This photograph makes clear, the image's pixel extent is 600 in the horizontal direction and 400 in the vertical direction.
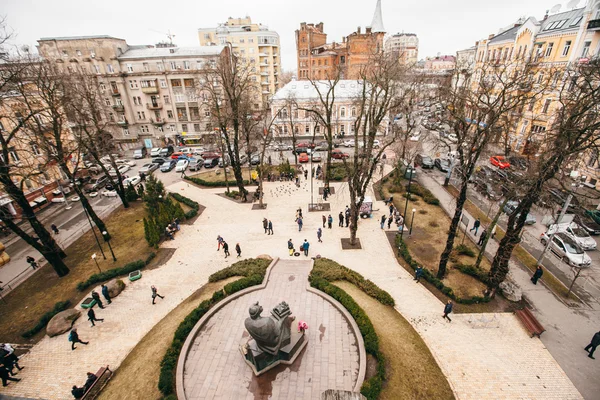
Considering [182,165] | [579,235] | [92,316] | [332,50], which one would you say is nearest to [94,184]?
[182,165]

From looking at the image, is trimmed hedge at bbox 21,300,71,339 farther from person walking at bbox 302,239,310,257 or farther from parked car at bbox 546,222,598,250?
parked car at bbox 546,222,598,250

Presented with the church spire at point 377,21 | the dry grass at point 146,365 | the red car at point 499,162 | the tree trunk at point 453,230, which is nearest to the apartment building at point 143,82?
the dry grass at point 146,365

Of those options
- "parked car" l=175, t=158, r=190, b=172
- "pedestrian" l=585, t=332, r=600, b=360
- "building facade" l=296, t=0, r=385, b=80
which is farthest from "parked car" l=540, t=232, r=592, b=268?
"building facade" l=296, t=0, r=385, b=80

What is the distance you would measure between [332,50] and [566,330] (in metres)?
73.6

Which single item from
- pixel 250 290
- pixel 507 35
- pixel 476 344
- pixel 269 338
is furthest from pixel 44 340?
pixel 507 35

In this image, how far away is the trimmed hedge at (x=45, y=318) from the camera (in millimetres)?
15320

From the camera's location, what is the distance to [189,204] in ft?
96.6

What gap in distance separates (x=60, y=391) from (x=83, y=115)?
2063cm

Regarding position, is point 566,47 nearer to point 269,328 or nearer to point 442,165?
point 442,165

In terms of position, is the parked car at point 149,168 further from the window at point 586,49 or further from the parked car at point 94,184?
the window at point 586,49

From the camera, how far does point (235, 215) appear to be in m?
27.8

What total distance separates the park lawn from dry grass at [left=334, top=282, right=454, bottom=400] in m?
17.7

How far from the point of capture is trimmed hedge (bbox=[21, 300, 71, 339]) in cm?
1532

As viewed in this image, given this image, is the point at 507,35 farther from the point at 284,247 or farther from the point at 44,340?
the point at 44,340
